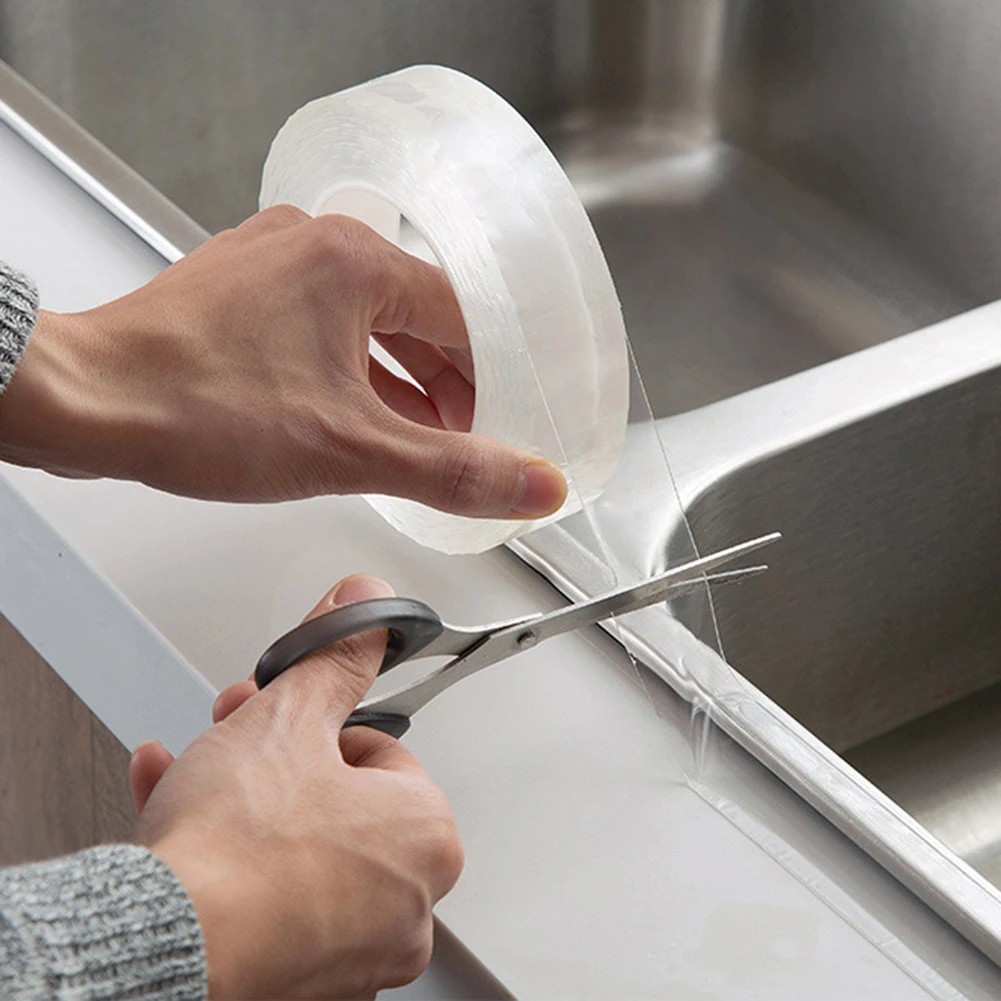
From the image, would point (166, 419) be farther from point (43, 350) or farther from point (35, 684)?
point (35, 684)

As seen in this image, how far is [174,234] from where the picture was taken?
71 cm

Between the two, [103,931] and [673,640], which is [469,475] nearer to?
[673,640]

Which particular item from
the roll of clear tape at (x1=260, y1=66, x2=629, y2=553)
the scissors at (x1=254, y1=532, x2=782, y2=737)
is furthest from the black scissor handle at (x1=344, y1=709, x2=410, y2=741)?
the roll of clear tape at (x1=260, y1=66, x2=629, y2=553)

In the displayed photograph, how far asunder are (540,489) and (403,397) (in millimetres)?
133

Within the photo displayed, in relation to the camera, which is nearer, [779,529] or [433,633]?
[433,633]

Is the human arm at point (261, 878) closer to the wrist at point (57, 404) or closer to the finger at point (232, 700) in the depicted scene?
the finger at point (232, 700)

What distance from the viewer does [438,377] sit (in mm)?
625

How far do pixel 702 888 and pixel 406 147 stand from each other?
10.4 inches

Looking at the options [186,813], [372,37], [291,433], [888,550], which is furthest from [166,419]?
[372,37]

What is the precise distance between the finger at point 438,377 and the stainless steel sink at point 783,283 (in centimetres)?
9

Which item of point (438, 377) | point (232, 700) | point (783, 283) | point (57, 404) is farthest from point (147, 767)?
point (783, 283)

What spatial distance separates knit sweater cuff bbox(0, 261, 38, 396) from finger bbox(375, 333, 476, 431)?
0.16 meters

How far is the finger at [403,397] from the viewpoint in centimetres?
61

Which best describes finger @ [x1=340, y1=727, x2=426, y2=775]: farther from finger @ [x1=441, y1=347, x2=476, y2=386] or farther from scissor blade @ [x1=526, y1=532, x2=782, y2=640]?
finger @ [x1=441, y1=347, x2=476, y2=386]
